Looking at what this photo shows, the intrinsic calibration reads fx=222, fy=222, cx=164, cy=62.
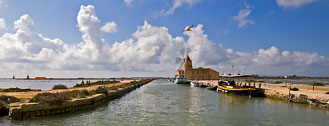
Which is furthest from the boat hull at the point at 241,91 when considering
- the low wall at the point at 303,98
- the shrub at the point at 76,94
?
the shrub at the point at 76,94

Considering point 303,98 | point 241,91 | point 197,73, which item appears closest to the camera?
point 303,98

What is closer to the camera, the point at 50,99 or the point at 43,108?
the point at 43,108

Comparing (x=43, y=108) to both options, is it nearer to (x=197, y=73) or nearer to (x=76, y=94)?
(x=76, y=94)

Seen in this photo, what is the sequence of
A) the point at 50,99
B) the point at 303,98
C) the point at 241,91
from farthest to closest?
the point at 241,91, the point at 303,98, the point at 50,99

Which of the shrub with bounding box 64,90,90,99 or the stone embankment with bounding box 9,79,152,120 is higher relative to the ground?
the shrub with bounding box 64,90,90,99

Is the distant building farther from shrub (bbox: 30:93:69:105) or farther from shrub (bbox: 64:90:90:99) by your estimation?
shrub (bbox: 30:93:69:105)

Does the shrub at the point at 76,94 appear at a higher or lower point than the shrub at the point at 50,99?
lower

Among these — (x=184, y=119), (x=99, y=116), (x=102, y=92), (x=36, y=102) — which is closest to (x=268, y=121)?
(x=184, y=119)

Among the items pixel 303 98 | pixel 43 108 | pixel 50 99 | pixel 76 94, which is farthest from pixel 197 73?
pixel 43 108

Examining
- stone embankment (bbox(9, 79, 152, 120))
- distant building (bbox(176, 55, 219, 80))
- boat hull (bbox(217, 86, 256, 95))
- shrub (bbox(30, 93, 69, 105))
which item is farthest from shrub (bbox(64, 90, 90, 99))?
distant building (bbox(176, 55, 219, 80))

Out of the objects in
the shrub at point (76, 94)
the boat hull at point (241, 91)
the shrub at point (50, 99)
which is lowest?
the boat hull at point (241, 91)

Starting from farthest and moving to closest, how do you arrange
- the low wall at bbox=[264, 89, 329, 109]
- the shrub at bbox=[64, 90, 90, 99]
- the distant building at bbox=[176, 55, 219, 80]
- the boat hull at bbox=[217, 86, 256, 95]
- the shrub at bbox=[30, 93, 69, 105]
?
1. the distant building at bbox=[176, 55, 219, 80]
2. the boat hull at bbox=[217, 86, 256, 95]
3. the shrub at bbox=[64, 90, 90, 99]
4. the low wall at bbox=[264, 89, 329, 109]
5. the shrub at bbox=[30, 93, 69, 105]

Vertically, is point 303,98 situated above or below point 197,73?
below

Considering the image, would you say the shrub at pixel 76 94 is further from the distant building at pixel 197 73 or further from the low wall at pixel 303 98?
the distant building at pixel 197 73
